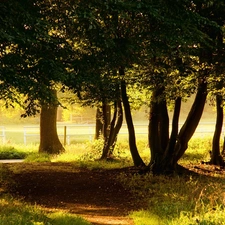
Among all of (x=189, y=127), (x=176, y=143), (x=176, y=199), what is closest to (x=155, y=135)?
(x=176, y=143)

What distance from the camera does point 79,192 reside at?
11008 millimetres

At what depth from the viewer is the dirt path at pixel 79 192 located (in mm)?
8641

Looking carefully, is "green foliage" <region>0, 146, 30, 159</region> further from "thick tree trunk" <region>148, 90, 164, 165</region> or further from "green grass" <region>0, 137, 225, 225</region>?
"thick tree trunk" <region>148, 90, 164, 165</region>

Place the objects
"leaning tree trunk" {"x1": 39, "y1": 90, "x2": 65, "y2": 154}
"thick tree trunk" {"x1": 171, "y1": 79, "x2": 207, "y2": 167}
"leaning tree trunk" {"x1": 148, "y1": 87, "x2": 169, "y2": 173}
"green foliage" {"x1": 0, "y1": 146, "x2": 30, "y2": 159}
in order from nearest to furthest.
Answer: "thick tree trunk" {"x1": 171, "y1": 79, "x2": 207, "y2": 167} → "leaning tree trunk" {"x1": 148, "y1": 87, "x2": 169, "y2": 173} → "leaning tree trunk" {"x1": 39, "y1": 90, "x2": 65, "y2": 154} → "green foliage" {"x1": 0, "y1": 146, "x2": 30, "y2": 159}

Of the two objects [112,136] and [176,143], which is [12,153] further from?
[176,143]

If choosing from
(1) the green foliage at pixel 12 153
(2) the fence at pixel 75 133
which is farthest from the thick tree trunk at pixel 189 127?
(2) the fence at pixel 75 133

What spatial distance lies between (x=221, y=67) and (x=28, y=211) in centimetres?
615

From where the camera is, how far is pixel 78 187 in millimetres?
11672

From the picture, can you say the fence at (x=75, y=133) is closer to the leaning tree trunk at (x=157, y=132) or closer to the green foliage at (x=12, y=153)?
the green foliage at (x=12, y=153)

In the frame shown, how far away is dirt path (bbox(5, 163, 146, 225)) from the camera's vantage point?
28.3ft

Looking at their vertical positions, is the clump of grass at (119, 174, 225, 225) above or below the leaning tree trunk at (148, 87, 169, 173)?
below

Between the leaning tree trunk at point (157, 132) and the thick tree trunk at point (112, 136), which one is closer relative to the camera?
the leaning tree trunk at point (157, 132)

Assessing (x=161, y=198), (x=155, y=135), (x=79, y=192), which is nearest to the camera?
(x=161, y=198)

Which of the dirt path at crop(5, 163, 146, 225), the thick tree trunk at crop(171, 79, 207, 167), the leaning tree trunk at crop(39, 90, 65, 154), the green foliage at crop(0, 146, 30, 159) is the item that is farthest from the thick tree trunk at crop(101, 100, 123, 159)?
the green foliage at crop(0, 146, 30, 159)
